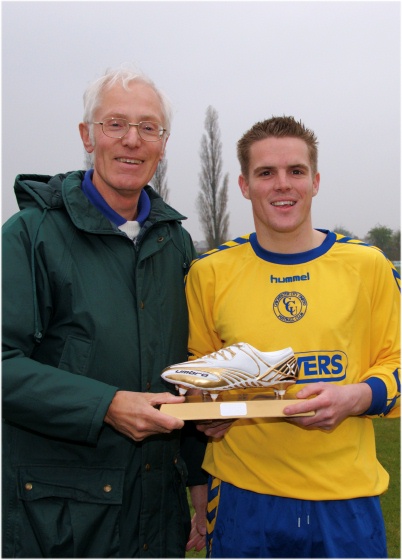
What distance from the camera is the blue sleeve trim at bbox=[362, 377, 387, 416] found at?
239 cm

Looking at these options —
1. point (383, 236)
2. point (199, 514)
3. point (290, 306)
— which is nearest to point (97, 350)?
point (290, 306)

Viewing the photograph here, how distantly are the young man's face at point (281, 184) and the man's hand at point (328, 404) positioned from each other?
785mm

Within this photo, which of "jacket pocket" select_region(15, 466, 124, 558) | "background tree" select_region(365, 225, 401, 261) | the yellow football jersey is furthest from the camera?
"background tree" select_region(365, 225, 401, 261)

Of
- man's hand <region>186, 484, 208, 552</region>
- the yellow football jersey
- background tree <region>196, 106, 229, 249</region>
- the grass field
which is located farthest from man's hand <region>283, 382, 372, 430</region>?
background tree <region>196, 106, 229, 249</region>

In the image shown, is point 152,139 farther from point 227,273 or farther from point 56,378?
point 56,378

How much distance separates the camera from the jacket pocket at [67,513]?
231 centimetres

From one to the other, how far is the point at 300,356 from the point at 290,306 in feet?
0.76

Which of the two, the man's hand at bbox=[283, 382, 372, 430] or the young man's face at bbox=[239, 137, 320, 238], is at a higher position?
the young man's face at bbox=[239, 137, 320, 238]

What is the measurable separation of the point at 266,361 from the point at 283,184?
2.75 ft

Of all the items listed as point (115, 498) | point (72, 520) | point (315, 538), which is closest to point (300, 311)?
point (315, 538)

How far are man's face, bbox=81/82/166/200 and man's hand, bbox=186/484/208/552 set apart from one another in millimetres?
→ 1658

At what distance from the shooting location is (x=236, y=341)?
2.61 meters

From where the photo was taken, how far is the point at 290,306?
2547mm

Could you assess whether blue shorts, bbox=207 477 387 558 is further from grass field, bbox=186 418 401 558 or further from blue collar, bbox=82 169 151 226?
grass field, bbox=186 418 401 558
